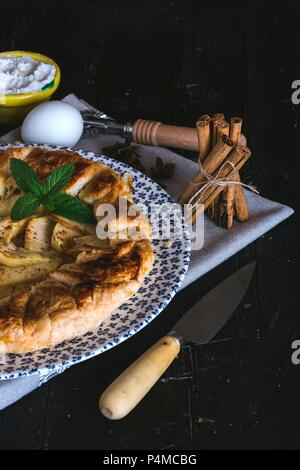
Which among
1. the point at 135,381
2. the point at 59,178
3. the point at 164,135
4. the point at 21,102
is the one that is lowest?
the point at 135,381

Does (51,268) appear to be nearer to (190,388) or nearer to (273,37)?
(190,388)

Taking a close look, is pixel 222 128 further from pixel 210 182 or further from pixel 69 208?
pixel 69 208

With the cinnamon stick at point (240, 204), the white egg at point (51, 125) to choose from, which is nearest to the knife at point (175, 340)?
the cinnamon stick at point (240, 204)

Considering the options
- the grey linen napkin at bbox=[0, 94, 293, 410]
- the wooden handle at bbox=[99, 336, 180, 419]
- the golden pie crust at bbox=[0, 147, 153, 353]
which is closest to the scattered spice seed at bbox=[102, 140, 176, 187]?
the grey linen napkin at bbox=[0, 94, 293, 410]

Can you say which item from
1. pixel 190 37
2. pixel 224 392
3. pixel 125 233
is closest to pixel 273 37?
pixel 190 37

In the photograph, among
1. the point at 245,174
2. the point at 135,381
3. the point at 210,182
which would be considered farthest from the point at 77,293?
the point at 245,174

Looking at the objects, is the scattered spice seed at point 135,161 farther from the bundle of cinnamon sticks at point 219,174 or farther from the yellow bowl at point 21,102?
the yellow bowl at point 21,102

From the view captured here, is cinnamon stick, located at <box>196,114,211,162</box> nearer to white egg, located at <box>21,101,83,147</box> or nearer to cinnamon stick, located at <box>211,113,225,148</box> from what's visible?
cinnamon stick, located at <box>211,113,225,148</box>
